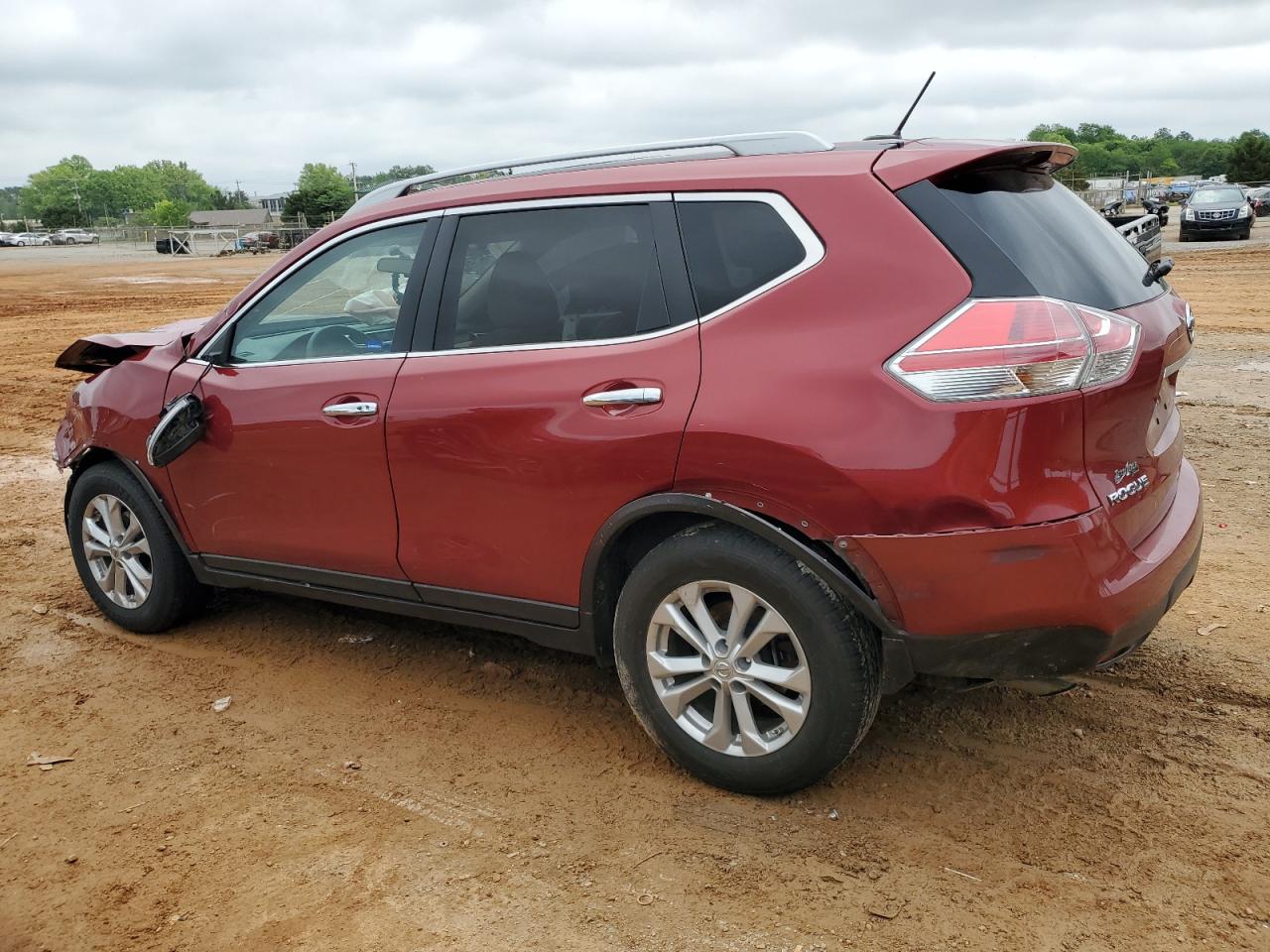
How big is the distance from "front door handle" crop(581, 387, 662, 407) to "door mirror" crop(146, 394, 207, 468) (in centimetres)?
187

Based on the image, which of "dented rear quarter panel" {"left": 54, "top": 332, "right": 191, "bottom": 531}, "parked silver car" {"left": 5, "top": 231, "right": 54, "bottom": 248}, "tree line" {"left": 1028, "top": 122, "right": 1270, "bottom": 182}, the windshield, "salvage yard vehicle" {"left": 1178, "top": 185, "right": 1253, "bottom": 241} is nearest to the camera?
"dented rear quarter panel" {"left": 54, "top": 332, "right": 191, "bottom": 531}

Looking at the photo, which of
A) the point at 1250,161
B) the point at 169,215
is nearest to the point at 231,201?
the point at 169,215

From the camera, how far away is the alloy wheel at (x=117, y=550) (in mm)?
4762

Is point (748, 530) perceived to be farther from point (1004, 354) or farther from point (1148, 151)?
point (1148, 151)

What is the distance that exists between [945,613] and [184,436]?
9.84ft

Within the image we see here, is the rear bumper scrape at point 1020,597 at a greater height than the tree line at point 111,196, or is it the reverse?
the tree line at point 111,196

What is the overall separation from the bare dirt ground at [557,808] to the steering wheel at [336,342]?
129 centimetres

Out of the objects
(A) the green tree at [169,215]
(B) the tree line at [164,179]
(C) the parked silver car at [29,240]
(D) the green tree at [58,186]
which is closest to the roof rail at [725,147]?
(C) the parked silver car at [29,240]

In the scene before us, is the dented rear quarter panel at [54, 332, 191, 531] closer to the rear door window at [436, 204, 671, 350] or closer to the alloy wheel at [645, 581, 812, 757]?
the rear door window at [436, 204, 671, 350]

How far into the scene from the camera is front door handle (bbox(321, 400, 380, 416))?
3.76 meters

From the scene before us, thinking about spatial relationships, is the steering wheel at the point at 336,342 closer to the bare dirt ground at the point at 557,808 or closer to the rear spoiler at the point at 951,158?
the bare dirt ground at the point at 557,808

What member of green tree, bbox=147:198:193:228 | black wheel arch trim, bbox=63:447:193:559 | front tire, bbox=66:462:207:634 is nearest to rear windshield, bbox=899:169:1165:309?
black wheel arch trim, bbox=63:447:193:559

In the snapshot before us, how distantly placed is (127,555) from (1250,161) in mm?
72290

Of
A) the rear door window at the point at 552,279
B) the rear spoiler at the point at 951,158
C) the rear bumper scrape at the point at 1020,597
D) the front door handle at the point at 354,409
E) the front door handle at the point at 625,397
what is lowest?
the rear bumper scrape at the point at 1020,597
